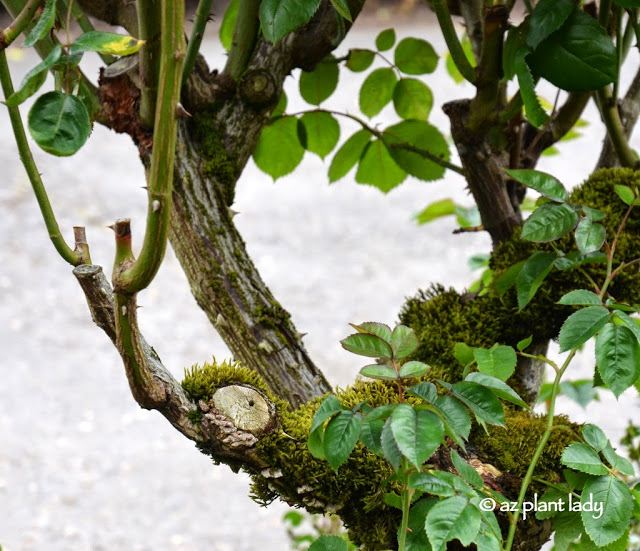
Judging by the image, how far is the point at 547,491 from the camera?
2.15ft

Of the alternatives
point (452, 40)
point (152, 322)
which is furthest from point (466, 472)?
→ point (152, 322)

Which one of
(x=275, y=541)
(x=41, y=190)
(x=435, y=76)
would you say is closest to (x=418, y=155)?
(x=41, y=190)

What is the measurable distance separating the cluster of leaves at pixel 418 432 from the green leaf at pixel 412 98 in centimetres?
53

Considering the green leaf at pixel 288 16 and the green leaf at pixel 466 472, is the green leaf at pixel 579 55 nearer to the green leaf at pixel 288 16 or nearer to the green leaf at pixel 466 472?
the green leaf at pixel 288 16

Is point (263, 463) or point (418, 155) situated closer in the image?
point (263, 463)

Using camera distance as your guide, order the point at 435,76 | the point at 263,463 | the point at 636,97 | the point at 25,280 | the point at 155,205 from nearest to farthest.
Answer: the point at 155,205
the point at 263,463
the point at 636,97
the point at 25,280
the point at 435,76

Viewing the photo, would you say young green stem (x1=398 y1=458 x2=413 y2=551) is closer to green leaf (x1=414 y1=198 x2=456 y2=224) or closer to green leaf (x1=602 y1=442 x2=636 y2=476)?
green leaf (x1=602 y1=442 x2=636 y2=476)

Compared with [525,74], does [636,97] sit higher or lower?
higher

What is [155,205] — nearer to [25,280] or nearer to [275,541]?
[275,541]

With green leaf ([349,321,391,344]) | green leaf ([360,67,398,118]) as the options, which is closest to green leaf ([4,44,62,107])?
green leaf ([349,321,391,344])

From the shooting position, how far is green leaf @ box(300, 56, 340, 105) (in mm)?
969

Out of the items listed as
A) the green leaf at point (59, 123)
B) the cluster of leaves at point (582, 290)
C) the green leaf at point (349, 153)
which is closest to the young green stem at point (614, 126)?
the cluster of leaves at point (582, 290)

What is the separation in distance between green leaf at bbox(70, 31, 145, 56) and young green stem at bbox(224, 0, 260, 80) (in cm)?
33

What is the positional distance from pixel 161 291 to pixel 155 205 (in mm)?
2784
